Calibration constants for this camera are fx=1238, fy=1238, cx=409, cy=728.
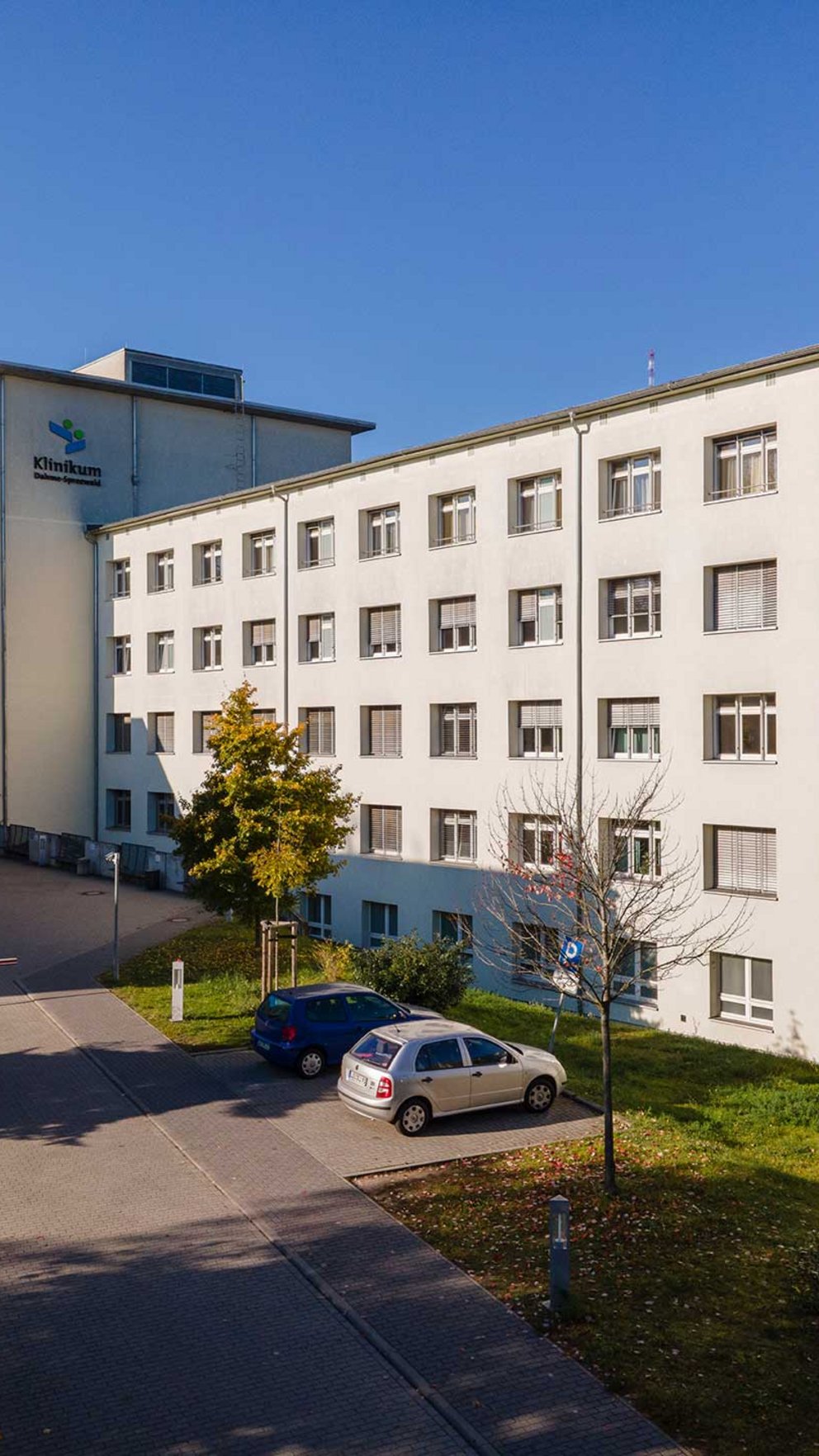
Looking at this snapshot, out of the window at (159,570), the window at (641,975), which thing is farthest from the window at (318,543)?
the window at (641,975)

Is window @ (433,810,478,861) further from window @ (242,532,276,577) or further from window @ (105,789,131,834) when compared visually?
window @ (105,789,131,834)

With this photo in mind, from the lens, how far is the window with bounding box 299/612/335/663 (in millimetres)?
34156

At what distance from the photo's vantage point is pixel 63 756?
1751 inches

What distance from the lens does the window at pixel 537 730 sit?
27.9 m

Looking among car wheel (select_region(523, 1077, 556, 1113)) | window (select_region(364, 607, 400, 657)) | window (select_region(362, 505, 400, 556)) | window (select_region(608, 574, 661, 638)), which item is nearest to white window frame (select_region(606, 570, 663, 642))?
window (select_region(608, 574, 661, 638))

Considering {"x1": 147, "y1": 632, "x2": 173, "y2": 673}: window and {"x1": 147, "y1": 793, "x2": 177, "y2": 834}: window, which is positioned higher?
{"x1": 147, "y1": 632, "x2": 173, "y2": 673}: window

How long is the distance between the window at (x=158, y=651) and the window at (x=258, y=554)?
5615mm

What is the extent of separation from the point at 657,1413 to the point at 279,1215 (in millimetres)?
5246

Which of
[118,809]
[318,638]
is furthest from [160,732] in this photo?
[318,638]

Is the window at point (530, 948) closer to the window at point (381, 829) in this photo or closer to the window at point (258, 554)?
the window at point (381, 829)

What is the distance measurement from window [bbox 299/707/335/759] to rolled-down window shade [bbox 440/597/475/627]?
496cm

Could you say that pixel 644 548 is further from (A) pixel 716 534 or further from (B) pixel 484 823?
(B) pixel 484 823

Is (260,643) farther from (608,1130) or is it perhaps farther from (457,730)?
(608,1130)

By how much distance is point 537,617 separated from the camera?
92.7ft
